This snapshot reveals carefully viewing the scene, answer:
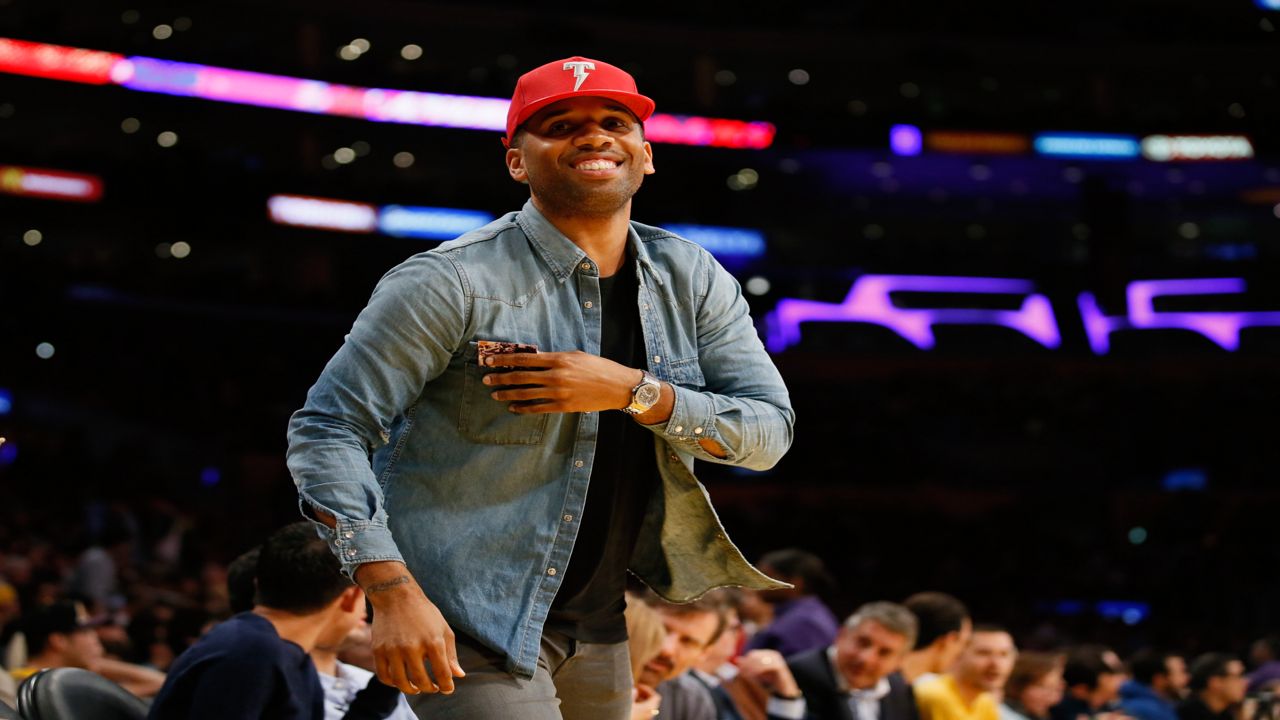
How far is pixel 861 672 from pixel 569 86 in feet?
13.8

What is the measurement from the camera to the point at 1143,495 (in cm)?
2306

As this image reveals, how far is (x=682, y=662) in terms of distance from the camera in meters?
5.79

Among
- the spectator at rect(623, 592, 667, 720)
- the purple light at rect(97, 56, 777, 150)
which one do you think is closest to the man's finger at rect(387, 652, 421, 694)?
the spectator at rect(623, 592, 667, 720)

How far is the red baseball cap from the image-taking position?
290cm

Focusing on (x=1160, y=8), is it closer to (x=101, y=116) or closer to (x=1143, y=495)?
(x=1143, y=495)

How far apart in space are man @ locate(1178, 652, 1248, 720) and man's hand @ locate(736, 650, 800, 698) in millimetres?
3847

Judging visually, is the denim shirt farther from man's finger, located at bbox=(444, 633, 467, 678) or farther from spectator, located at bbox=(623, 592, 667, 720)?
spectator, located at bbox=(623, 592, 667, 720)

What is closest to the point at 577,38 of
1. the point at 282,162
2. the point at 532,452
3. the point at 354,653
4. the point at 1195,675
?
the point at 282,162

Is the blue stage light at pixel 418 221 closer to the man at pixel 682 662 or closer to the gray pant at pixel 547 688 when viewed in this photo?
the man at pixel 682 662

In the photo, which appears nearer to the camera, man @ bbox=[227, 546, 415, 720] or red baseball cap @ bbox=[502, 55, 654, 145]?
red baseball cap @ bbox=[502, 55, 654, 145]

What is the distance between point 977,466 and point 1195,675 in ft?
50.6

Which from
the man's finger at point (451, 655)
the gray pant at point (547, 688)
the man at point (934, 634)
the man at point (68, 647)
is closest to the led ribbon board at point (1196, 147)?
the man at point (934, 634)

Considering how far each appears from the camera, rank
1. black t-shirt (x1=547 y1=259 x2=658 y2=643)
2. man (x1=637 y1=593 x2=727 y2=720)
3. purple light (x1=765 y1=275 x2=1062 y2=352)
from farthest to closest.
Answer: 1. purple light (x1=765 y1=275 x2=1062 y2=352)
2. man (x1=637 y1=593 x2=727 y2=720)
3. black t-shirt (x1=547 y1=259 x2=658 y2=643)

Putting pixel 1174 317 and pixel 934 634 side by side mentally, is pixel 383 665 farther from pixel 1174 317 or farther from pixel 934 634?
pixel 1174 317
